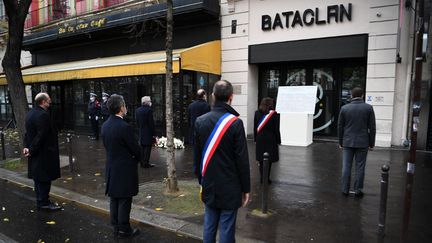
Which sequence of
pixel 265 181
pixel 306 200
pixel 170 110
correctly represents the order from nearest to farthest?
1. pixel 265 181
2. pixel 306 200
3. pixel 170 110

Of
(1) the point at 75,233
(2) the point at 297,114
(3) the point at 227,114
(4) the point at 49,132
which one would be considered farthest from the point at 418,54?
(2) the point at 297,114

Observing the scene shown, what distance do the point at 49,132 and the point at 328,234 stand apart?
4.29 m

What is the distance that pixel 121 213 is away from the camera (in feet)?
14.1

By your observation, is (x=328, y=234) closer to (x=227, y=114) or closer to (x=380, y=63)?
(x=227, y=114)

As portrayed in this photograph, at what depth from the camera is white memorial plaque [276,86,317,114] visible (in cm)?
1016

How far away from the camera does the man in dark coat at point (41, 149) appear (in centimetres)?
525

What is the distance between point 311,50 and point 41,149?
8615 mm

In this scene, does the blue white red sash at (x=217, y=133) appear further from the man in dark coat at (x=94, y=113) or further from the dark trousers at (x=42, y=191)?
the man in dark coat at (x=94, y=113)

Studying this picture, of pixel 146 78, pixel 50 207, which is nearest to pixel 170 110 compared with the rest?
pixel 50 207

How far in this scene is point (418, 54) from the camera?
3330 mm

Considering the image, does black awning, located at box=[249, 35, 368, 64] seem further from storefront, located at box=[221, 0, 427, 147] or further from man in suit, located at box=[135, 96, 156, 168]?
man in suit, located at box=[135, 96, 156, 168]

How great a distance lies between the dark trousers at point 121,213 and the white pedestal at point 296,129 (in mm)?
7266

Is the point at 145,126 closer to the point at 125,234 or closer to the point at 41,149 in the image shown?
the point at 41,149

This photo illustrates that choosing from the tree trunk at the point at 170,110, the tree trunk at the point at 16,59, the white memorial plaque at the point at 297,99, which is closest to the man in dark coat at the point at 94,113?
the tree trunk at the point at 16,59
